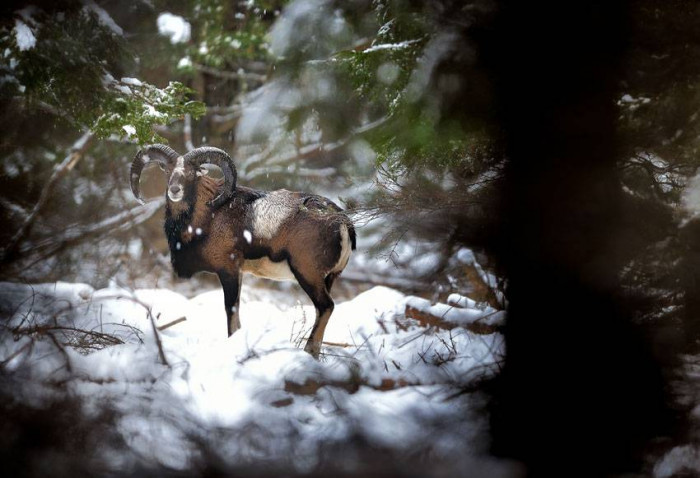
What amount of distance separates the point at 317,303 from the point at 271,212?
756mm

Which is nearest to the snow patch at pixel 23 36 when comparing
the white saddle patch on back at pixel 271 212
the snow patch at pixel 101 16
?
the snow patch at pixel 101 16

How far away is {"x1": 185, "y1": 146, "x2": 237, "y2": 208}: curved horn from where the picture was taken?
4.46 meters

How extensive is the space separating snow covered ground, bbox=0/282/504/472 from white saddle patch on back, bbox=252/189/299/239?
28.2 inches

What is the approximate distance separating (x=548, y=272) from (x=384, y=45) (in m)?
1.71

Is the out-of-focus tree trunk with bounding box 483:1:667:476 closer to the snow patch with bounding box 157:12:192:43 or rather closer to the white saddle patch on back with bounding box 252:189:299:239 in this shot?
the white saddle patch on back with bounding box 252:189:299:239

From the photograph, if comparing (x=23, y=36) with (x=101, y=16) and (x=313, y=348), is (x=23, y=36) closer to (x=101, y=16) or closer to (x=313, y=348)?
(x=101, y=16)

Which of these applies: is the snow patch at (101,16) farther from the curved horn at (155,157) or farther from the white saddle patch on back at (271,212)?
the white saddle patch on back at (271,212)

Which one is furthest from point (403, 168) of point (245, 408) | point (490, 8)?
point (245, 408)

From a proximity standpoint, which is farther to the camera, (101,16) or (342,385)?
(101,16)

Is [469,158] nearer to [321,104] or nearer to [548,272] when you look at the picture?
[548,272]

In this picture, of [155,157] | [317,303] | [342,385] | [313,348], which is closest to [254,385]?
[342,385]

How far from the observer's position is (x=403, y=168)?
392 cm

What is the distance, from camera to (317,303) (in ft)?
14.0

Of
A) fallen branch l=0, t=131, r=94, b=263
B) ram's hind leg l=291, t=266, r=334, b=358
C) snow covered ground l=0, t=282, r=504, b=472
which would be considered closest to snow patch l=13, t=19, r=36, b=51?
fallen branch l=0, t=131, r=94, b=263
